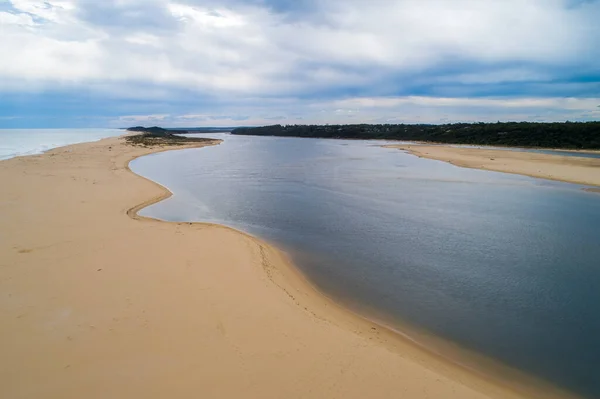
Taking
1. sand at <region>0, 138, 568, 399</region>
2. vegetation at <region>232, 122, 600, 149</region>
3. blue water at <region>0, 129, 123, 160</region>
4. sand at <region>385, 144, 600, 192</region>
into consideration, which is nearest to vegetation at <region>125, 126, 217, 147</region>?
blue water at <region>0, 129, 123, 160</region>

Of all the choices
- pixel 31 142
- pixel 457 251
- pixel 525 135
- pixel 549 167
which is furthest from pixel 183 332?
pixel 31 142

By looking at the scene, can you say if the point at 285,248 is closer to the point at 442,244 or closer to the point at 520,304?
the point at 442,244

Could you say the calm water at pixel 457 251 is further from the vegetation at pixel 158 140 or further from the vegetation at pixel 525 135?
the vegetation at pixel 158 140

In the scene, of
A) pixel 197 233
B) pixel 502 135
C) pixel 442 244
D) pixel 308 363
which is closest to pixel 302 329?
pixel 308 363

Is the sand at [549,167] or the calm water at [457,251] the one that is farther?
the sand at [549,167]

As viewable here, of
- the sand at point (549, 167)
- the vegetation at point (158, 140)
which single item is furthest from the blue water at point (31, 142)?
the sand at point (549, 167)

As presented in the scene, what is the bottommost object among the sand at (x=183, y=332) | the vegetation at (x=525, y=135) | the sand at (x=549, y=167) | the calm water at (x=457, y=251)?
the calm water at (x=457, y=251)

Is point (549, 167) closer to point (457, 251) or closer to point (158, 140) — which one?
point (457, 251)
